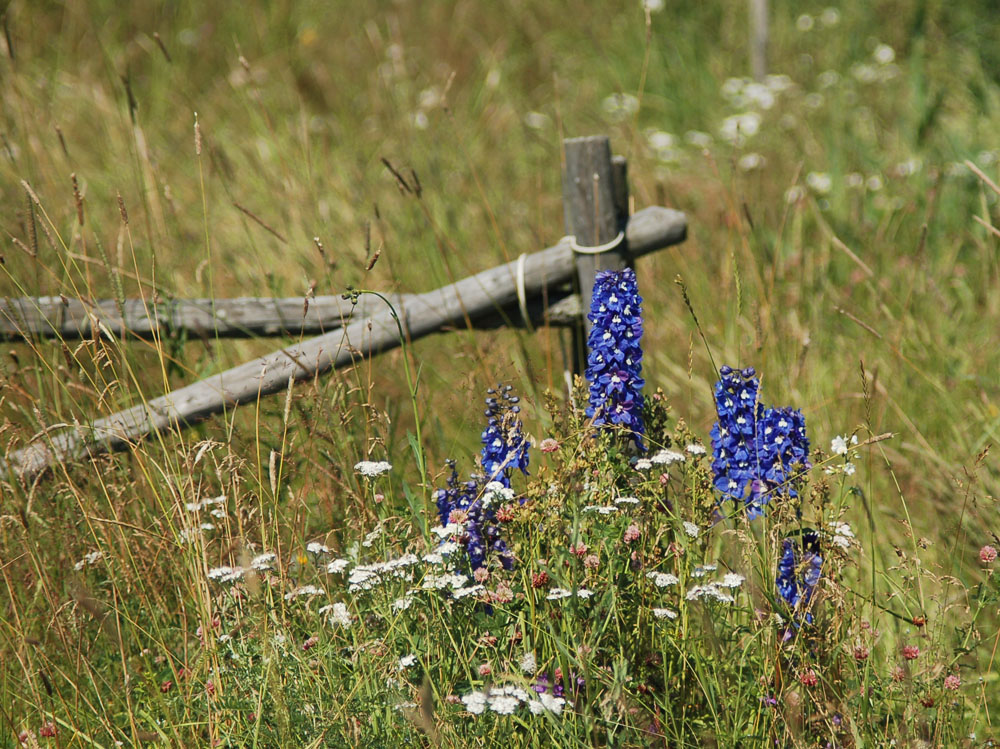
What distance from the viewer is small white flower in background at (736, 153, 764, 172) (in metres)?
4.86

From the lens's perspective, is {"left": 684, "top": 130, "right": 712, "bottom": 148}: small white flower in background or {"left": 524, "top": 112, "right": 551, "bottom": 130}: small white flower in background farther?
{"left": 524, "top": 112, "right": 551, "bottom": 130}: small white flower in background

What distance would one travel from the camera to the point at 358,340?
2.66 meters

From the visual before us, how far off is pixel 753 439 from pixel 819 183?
314 centimetres

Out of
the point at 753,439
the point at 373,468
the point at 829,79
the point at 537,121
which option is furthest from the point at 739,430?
the point at 829,79

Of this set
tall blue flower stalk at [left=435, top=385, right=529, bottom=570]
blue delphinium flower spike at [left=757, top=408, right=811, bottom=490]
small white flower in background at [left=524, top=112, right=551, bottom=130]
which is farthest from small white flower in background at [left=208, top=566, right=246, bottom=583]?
small white flower in background at [left=524, top=112, right=551, bottom=130]

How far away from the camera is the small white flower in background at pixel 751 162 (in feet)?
15.9

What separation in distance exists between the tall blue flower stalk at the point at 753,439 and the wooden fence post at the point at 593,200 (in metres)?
0.94

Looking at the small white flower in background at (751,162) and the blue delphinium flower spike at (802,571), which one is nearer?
the blue delphinium flower spike at (802,571)

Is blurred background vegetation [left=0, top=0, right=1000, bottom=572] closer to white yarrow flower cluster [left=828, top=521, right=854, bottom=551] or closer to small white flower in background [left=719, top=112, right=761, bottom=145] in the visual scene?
small white flower in background [left=719, top=112, right=761, bottom=145]

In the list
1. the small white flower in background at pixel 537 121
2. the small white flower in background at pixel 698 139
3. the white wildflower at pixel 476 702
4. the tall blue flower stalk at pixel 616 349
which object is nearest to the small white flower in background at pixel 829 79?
the small white flower in background at pixel 698 139

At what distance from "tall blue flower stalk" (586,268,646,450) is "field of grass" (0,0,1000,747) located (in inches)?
3.8

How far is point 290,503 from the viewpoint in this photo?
2.28 m

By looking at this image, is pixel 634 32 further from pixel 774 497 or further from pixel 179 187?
pixel 774 497

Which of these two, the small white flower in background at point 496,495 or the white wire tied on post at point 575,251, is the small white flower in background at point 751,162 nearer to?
the white wire tied on post at point 575,251
